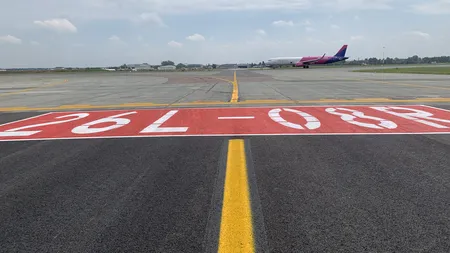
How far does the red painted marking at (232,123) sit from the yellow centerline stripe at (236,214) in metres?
2.51

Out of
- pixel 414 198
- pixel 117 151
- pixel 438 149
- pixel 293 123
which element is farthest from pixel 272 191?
pixel 293 123

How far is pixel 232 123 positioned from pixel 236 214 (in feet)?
15.9

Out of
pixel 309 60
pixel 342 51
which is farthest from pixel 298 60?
pixel 342 51

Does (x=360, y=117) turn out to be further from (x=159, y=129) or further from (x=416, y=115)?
(x=159, y=129)

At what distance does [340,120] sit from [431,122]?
6.59 feet

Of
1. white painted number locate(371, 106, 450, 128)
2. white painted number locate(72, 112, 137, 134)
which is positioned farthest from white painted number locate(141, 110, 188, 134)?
white painted number locate(371, 106, 450, 128)

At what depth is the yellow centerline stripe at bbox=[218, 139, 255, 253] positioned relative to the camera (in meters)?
2.41

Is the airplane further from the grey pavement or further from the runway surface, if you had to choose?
the runway surface

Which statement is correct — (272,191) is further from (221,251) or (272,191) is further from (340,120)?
(340,120)

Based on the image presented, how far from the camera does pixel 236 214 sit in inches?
113

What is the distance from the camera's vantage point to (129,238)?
99.4 inches

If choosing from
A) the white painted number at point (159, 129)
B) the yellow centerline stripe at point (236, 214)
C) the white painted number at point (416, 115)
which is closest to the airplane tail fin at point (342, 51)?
the white painted number at point (416, 115)

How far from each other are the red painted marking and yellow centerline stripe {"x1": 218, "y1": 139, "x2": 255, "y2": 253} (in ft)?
8.22

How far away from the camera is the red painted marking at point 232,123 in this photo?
6.59 meters
